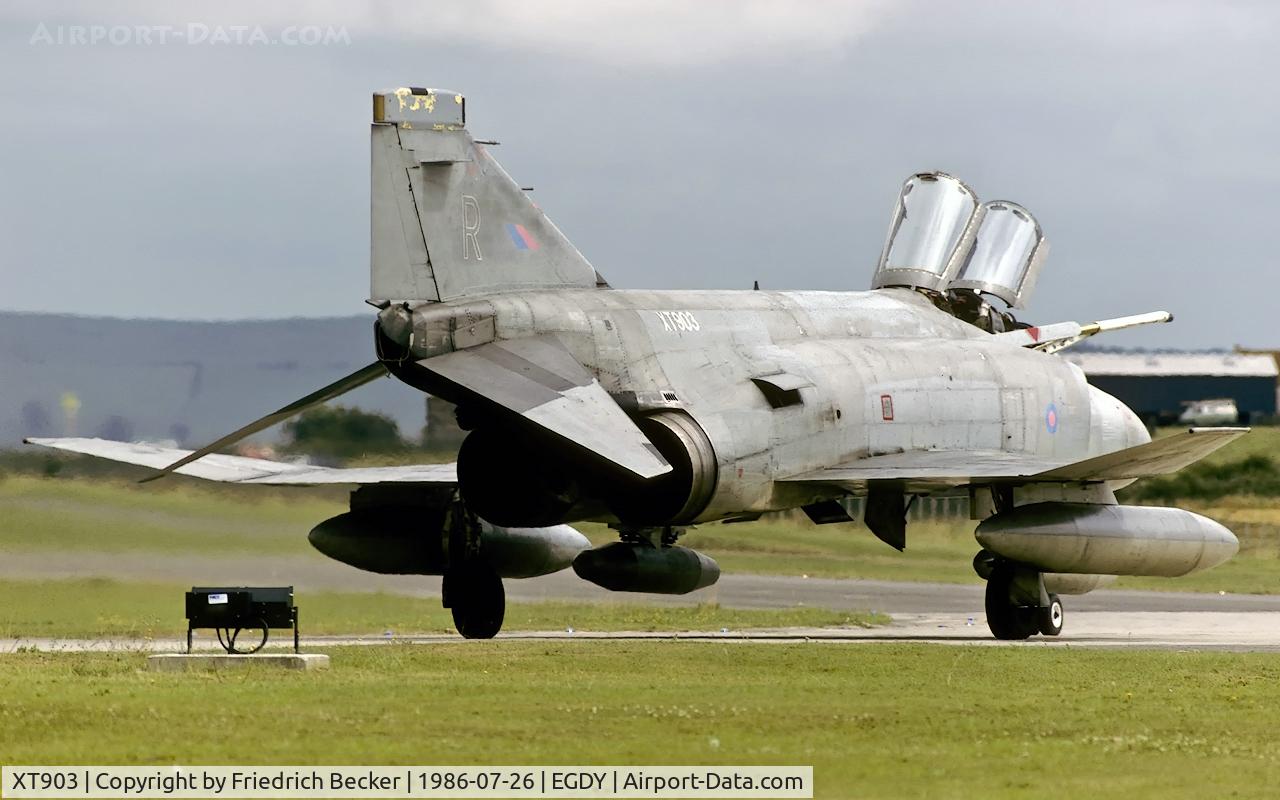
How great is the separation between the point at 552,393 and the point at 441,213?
7.60 ft

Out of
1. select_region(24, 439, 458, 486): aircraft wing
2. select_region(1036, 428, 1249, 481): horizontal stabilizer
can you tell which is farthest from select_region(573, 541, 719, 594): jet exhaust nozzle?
select_region(1036, 428, 1249, 481): horizontal stabilizer

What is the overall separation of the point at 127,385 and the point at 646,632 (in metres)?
7.06

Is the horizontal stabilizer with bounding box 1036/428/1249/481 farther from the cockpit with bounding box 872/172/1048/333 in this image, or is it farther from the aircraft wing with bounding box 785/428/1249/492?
the cockpit with bounding box 872/172/1048/333

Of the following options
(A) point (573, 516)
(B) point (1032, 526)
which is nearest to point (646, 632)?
(A) point (573, 516)

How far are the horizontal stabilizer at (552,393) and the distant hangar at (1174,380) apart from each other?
44.6 meters

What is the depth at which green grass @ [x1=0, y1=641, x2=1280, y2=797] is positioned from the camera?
39.6 feet

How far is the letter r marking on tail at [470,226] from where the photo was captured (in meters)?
20.7

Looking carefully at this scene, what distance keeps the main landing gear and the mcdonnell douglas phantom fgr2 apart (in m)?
0.03

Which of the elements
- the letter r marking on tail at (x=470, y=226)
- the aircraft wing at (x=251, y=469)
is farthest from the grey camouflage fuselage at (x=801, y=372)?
the aircraft wing at (x=251, y=469)

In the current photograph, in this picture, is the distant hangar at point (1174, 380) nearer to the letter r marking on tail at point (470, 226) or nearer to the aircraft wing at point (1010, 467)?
the aircraft wing at point (1010, 467)

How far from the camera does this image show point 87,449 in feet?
78.5

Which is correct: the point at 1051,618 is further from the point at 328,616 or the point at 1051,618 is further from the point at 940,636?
the point at 328,616

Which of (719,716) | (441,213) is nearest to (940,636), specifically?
(441,213)

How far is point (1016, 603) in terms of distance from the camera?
23.3m
